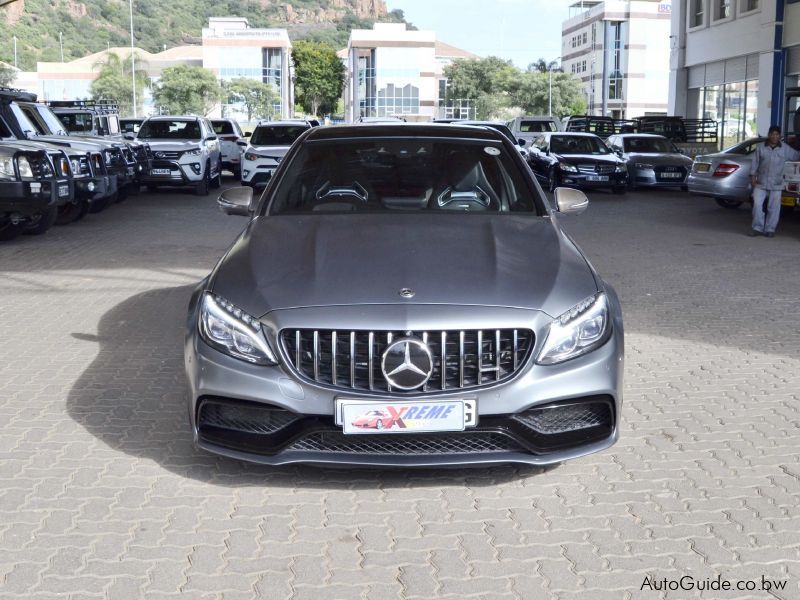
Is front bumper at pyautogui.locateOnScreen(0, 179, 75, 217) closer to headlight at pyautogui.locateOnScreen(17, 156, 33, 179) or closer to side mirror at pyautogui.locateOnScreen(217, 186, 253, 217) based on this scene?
headlight at pyautogui.locateOnScreen(17, 156, 33, 179)

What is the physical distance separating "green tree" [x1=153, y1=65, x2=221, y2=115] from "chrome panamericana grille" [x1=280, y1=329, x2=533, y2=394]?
96.1 meters

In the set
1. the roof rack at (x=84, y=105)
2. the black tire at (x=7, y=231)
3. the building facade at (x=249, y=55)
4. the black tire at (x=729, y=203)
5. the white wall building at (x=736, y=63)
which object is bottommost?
the black tire at (x=7, y=231)

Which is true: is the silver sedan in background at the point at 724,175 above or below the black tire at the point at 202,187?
above

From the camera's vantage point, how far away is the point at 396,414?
4.13 metres

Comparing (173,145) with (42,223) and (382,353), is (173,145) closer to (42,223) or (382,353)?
(42,223)

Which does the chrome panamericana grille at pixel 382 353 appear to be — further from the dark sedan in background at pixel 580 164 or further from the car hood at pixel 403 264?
the dark sedan in background at pixel 580 164

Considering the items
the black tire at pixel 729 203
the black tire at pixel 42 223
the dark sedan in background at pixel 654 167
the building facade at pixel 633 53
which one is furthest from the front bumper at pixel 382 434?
the building facade at pixel 633 53

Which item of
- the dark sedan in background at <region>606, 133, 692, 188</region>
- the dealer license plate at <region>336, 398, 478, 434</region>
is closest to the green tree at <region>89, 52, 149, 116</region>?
the dark sedan in background at <region>606, 133, 692, 188</region>

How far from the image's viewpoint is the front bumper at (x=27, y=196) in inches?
527

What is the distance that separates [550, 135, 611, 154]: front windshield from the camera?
2378cm

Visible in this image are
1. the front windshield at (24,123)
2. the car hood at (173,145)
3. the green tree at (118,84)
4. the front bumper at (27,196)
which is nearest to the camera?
the front bumper at (27,196)

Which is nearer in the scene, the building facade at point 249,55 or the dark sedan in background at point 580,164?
the dark sedan in background at point 580,164

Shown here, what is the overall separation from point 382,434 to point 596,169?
64.7 feet

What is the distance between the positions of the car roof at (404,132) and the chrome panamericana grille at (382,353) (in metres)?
2.24
